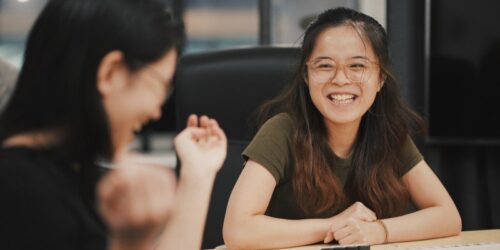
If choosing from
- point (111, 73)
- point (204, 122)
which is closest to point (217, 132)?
point (204, 122)

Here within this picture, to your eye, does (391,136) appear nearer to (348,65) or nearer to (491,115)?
(348,65)

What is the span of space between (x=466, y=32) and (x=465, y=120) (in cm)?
30

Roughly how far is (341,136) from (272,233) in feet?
1.27

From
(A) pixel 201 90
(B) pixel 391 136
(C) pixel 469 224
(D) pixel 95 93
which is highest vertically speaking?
(D) pixel 95 93

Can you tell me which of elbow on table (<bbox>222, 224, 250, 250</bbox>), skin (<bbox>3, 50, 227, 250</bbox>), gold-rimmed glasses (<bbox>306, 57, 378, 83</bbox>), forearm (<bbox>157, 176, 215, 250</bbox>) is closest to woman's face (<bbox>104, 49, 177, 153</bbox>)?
skin (<bbox>3, 50, 227, 250</bbox>)

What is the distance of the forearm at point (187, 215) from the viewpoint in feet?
2.83

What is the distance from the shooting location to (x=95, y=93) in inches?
28.1

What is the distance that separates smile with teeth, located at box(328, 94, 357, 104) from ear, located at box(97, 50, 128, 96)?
0.89 metres

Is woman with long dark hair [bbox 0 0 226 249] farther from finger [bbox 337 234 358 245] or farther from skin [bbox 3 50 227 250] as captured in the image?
finger [bbox 337 234 358 245]

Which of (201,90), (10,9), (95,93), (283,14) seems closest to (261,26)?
(283,14)

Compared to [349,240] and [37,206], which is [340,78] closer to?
[349,240]

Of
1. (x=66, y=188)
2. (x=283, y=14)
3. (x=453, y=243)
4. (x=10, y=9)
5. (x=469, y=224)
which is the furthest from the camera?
(x=10, y=9)

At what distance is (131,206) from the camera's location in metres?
0.78

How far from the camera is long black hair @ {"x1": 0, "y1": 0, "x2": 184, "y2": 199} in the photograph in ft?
2.29
